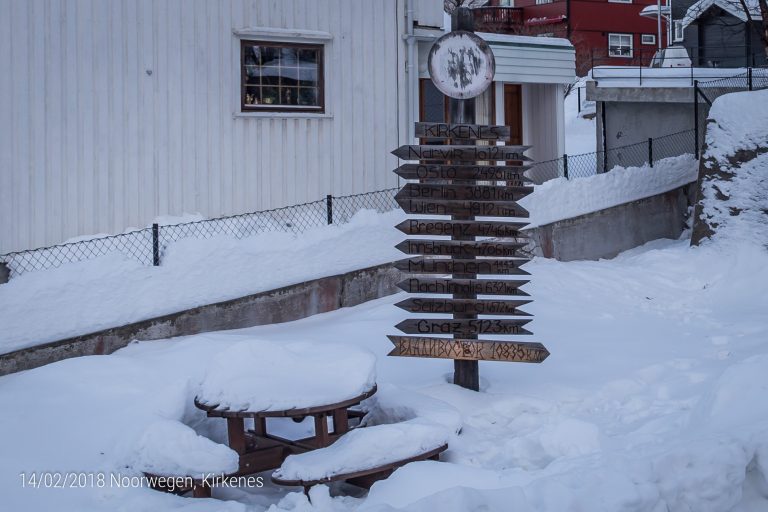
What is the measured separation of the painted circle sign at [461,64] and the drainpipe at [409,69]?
5.55 m

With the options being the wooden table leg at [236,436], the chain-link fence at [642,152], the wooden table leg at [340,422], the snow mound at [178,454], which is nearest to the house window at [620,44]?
the chain-link fence at [642,152]

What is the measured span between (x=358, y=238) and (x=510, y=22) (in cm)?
3311

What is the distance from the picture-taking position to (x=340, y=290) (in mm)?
11883

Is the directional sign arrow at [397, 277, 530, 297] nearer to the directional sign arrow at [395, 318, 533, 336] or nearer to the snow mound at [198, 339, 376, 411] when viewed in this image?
the directional sign arrow at [395, 318, 533, 336]

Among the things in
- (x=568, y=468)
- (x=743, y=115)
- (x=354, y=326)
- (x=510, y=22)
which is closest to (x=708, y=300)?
(x=743, y=115)

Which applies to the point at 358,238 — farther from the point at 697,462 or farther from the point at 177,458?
the point at 697,462

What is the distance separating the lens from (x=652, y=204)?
16.8 m

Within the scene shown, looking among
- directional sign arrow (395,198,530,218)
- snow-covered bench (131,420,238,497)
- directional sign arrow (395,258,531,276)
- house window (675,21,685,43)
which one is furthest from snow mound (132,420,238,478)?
house window (675,21,685,43)

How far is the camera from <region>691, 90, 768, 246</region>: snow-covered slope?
14.3 m

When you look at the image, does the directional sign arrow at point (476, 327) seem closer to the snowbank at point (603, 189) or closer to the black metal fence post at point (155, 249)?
the black metal fence post at point (155, 249)

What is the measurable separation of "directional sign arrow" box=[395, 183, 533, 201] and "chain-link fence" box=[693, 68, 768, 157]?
447 inches

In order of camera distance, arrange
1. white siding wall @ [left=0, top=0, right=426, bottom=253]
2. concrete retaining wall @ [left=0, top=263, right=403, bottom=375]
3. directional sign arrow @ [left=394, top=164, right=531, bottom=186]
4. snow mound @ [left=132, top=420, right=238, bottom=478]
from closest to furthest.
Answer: snow mound @ [left=132, top=420, right=238, bottom=478] → directional sign arrow @ [left=394, top=164, right=531, bottom=186] → concrete retaining wall @ [left=0, top=263, right=403, bottom=375] → white siding wall @ [left=0, top=0, right=426, bottom=253]

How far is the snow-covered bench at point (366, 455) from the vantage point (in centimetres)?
644

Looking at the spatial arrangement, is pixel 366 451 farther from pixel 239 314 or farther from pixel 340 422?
pixel 239 314
